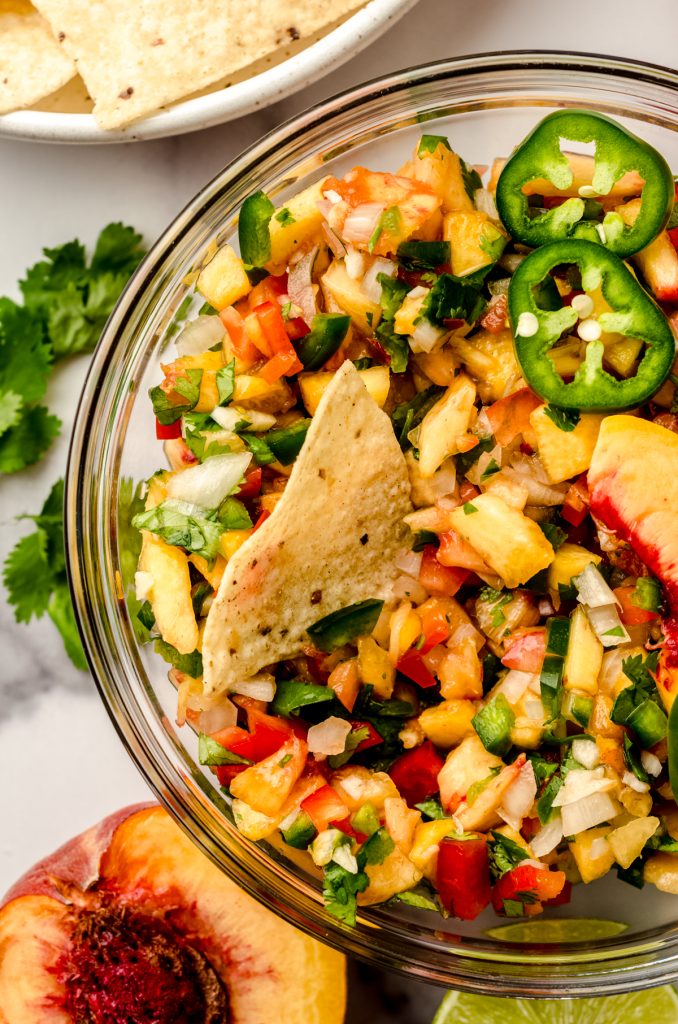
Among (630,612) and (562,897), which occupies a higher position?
(630,612)

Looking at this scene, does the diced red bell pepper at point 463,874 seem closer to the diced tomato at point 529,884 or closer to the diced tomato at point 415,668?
the diced tomato at point 529,884

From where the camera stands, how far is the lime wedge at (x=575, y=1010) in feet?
6.64

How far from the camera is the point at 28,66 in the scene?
2.01m

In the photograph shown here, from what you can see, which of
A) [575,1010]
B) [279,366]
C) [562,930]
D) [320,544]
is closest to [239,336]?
[279,366]

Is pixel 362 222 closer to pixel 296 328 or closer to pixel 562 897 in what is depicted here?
pixel 296 328

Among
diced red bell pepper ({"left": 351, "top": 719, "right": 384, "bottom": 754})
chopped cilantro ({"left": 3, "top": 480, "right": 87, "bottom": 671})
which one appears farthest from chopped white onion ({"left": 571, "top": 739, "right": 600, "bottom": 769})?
chopped cilantro ({"left": 3, "top": 480, "right": 87, "bottom": 671})

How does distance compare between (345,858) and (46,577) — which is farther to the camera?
(46,577)

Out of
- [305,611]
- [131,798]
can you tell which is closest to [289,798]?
[305,611]

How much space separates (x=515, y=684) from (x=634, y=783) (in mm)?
237

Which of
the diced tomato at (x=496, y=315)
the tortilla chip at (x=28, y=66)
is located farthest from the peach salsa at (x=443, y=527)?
the tortilla chip at (x=28, y=66)

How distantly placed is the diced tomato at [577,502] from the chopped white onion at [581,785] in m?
0.40

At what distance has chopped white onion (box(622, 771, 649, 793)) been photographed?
1.59 meters

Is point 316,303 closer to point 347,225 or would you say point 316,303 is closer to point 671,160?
point 347,225

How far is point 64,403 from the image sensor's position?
7.38ft
